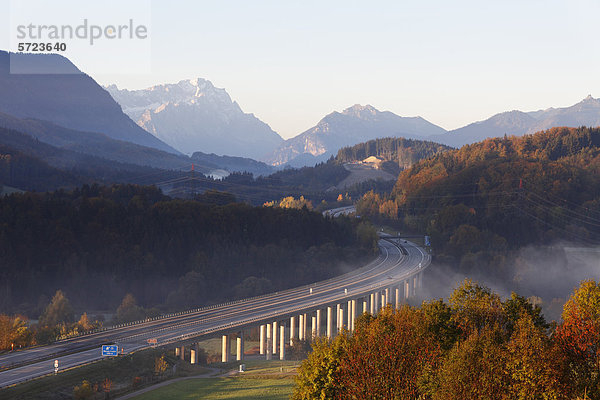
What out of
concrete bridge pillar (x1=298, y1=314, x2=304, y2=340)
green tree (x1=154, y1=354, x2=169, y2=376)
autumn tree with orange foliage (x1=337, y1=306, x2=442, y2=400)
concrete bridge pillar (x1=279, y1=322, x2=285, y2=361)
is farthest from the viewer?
concrete bridge pillar (x1=298, y1=314, x2=304, y2=340)

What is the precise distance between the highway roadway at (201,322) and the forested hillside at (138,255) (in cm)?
2028

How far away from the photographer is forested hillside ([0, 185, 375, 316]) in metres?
161

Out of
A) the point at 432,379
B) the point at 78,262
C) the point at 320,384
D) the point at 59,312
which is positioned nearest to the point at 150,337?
the point at 59,312

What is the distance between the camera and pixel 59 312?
125 m

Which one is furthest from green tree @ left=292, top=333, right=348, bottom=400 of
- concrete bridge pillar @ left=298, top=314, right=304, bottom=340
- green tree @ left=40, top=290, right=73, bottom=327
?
green tree @ left=40, top=290, right=73, bottom=327

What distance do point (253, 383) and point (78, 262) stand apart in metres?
94.1

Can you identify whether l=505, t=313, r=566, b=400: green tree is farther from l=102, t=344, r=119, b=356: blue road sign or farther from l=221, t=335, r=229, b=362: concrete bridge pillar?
l=221, t=335, r=229, b=362: concrete bridge pillar

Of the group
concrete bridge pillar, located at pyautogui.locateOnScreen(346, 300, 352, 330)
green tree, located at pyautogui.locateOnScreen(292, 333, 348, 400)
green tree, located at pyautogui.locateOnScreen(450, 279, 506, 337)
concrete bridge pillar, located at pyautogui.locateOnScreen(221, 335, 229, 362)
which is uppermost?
green tree, located at pyautogui.locateOnScreen(450, 279, 506, 337)

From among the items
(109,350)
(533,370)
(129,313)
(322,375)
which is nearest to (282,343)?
(129,313)

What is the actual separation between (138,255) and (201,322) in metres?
66.1

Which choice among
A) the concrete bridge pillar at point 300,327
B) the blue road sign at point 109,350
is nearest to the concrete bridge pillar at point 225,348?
the concrete bridge pillar at point 300,327

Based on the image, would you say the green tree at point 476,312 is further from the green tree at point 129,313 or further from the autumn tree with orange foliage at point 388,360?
the green tree at point 129,313

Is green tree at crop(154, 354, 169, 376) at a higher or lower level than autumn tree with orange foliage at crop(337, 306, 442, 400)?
lower

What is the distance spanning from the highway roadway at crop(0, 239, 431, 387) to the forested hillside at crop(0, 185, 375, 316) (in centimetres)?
2028
